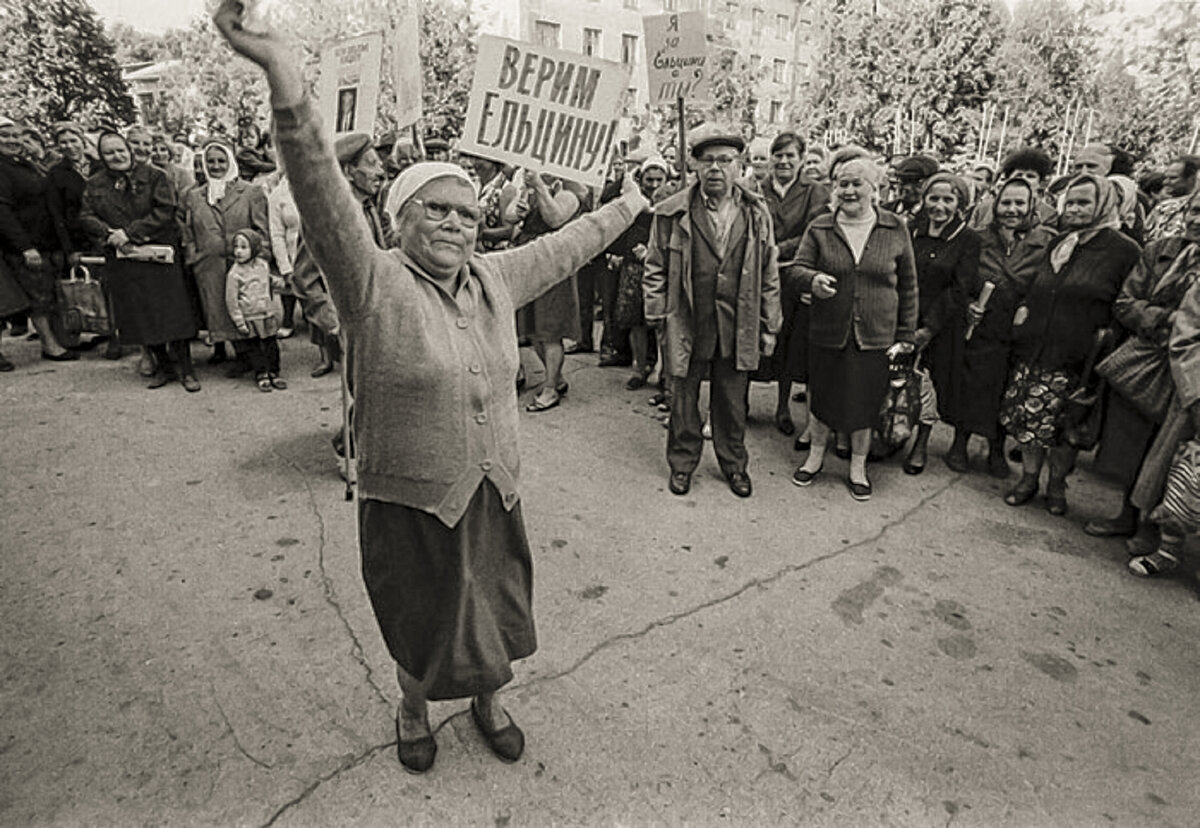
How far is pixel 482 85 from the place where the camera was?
3.08 metres

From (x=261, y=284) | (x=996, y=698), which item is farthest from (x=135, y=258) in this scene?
(x=996, y=698)

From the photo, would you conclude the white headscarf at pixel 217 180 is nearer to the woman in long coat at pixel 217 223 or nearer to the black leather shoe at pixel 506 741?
the woman in long coat at pixel 217 223


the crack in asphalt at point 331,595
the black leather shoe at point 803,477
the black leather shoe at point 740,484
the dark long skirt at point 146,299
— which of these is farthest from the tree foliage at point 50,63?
the black leather shoe at point 803,477

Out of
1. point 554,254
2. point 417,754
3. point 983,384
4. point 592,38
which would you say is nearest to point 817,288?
point 983,384

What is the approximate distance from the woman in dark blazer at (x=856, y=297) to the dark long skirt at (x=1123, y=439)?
1.16 m

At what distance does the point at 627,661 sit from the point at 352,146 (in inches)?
128

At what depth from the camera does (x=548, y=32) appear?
3188 cm

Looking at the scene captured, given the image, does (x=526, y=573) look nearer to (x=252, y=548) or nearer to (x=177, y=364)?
(x=252, y=548)

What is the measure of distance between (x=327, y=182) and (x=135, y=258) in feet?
18.3

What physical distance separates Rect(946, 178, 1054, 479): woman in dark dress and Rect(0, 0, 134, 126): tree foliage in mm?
20292

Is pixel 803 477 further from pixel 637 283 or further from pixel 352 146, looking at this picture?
pixel 352 146

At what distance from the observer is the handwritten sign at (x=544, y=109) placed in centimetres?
294

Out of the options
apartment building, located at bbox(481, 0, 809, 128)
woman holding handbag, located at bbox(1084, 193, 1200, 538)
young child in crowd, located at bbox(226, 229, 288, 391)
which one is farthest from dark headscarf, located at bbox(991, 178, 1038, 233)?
apartment building, located at bbox(481, 0, 809, 128)

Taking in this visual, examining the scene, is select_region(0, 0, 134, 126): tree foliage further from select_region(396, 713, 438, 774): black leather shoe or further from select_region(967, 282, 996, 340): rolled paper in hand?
select_region(396, 713, 438, 774): black leather shoe
